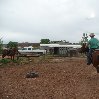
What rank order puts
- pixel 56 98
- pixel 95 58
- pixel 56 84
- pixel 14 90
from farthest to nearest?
pixel 95 58 < pixel 56 84 < pixel 14 90 < pixel 56 98

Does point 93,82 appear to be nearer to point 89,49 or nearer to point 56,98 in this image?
point 89,49

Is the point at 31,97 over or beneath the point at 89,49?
beneath

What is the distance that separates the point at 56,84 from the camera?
44.0 ft

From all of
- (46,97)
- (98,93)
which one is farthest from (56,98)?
(98,93)

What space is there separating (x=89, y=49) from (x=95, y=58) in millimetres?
1522

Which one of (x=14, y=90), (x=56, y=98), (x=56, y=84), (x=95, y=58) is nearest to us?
(x=56, y=98)

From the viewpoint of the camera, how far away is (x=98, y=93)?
10.9 m

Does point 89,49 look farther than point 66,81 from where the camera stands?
Yes

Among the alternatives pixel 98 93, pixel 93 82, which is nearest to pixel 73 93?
pixel 98 93

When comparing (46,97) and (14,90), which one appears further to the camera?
(14,90)

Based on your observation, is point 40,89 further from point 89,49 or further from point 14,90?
point 89,49

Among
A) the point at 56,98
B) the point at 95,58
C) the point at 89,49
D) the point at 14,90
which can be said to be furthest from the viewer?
the point at 89,49

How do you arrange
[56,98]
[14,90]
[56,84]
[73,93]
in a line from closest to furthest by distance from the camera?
[56,98], [73,93], [14,90], [56,84]

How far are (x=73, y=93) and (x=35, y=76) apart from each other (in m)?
5.57
